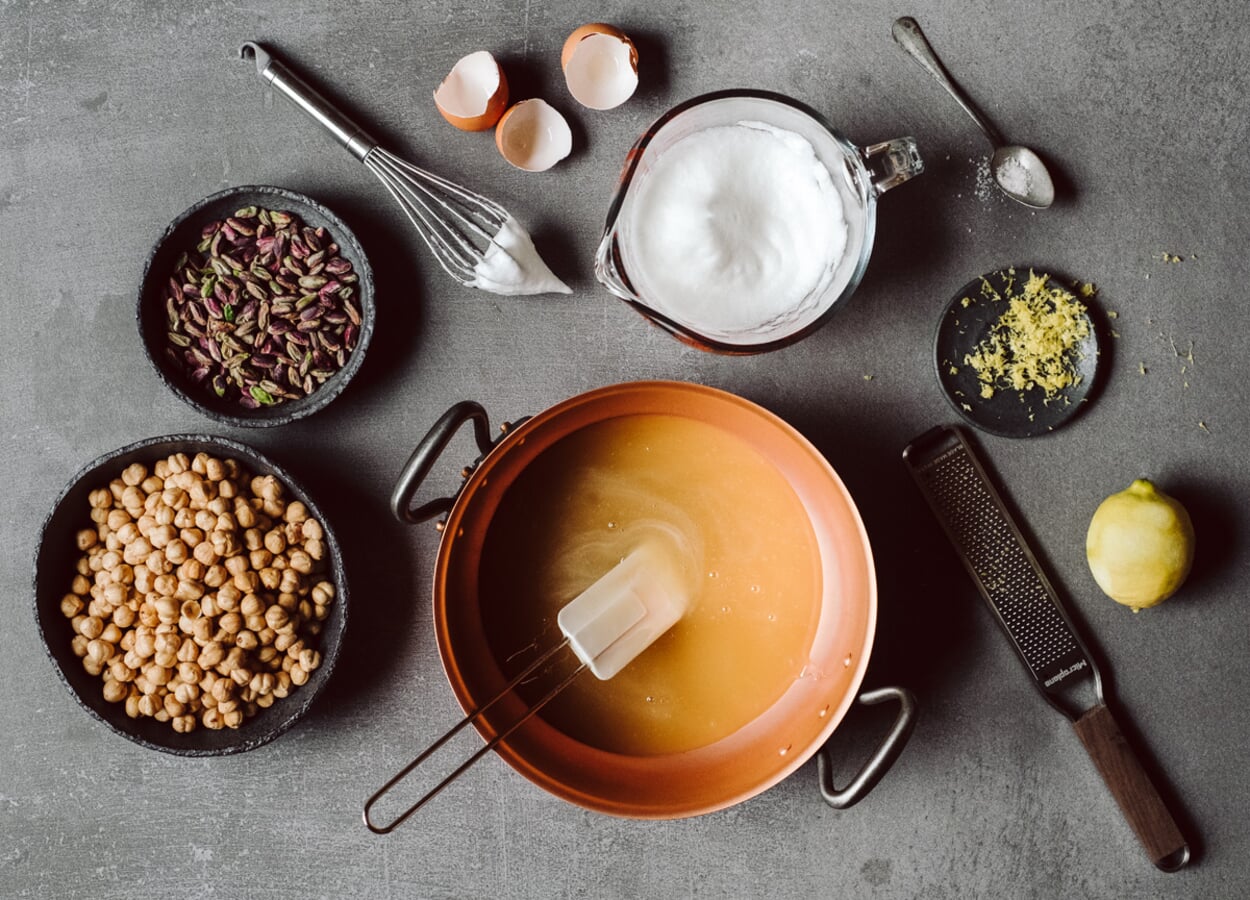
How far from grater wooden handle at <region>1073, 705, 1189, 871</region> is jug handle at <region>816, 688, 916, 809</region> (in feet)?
0.89

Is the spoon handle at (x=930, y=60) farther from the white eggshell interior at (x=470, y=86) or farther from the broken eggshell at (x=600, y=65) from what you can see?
the white eggshell interior at (x=470, y=86)

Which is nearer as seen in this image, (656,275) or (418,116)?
(656,275)

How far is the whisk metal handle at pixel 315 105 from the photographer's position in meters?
1.08

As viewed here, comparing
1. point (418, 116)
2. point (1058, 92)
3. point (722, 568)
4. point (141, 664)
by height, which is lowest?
point (141, 664)

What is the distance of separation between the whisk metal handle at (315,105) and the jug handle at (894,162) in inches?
23.1

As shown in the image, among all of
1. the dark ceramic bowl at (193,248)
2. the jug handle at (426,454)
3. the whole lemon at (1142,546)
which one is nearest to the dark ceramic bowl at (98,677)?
the dark ceramic bowl at (193,248)

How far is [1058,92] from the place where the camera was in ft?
3.60

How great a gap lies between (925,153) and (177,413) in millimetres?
981

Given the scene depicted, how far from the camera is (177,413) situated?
3.72ft

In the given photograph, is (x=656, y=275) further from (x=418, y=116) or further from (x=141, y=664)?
(x=141, y=664)

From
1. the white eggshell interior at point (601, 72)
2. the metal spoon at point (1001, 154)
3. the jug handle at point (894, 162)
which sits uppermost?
the metal spoon at point (1001, 154)

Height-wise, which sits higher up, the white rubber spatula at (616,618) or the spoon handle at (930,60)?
the spoon handle at (930,60)

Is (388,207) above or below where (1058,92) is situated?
below

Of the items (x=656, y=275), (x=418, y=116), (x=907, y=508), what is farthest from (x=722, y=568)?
(x=418, y=116)
